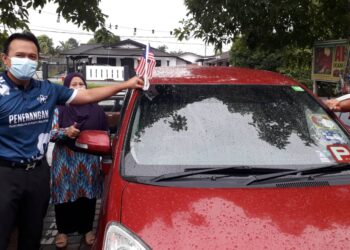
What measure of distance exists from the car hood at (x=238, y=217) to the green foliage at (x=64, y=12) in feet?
12.0

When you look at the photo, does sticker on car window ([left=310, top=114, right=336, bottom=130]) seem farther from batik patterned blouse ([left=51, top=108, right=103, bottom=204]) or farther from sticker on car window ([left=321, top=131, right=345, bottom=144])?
batik patterned blouse ([left=51, top=108, right=103, bottom=204])

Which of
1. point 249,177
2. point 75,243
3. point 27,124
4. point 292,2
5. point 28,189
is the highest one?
point 292,2

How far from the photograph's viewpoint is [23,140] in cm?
250

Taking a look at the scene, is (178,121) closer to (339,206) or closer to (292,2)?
(339,206)

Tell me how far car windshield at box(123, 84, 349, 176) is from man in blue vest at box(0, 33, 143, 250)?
582 millimetres

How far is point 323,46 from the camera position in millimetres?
7645

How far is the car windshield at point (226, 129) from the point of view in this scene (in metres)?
2.42

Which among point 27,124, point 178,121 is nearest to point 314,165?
point 178,121

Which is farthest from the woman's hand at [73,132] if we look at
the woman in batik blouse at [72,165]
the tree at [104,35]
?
the tree at [104,35]

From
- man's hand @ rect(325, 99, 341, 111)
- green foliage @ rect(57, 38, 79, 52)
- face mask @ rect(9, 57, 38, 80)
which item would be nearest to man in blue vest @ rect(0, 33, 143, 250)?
face mask @ rect(9, 57, 38, 80)

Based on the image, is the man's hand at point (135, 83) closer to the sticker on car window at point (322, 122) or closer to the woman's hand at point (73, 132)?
the woman's hand at point (73, 132)

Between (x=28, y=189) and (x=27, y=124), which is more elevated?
(x=27, y=124)

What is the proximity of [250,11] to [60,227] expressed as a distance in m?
4.21

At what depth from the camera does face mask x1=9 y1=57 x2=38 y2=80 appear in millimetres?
2514
